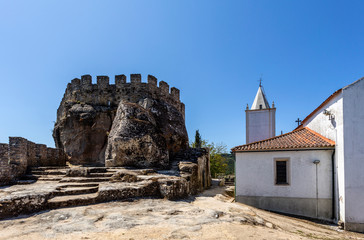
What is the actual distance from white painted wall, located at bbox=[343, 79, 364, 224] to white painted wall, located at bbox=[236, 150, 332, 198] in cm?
111

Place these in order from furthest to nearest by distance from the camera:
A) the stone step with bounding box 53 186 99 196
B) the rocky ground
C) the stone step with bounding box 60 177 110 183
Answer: the stone step with bounding box 60 177 110 183 → the stone step with bounding box 53 186 99 196 → the rocky ground

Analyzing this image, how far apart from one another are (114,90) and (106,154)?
30.4ft

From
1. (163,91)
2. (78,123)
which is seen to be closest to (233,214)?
(163,91)

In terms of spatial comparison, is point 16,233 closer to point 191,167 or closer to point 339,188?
point 191,167

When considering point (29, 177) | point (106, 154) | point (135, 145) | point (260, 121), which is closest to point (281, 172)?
point (135, 145)

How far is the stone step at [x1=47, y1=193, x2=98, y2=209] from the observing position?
587 cm

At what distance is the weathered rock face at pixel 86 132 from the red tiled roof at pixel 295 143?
13.4 m

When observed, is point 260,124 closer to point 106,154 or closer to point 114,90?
point 114,90

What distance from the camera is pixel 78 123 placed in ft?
60.6

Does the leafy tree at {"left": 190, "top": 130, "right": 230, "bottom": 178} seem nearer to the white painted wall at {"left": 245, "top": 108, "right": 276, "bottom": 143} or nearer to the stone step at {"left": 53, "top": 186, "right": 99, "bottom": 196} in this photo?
the white painted wall at {"left": 245, "top": 108, "right": 276, "bottom": 143}

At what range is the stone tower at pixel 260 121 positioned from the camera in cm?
2384

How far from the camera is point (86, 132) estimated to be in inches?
739

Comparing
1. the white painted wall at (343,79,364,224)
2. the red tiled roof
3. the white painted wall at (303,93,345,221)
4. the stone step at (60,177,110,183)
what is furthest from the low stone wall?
the white painted wall at (343,79,364,224)

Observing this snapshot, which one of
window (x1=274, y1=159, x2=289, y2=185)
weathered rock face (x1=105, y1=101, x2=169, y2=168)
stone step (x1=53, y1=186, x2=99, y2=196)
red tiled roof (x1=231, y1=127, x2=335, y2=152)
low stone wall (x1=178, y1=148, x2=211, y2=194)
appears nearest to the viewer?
stone step (x1=53, y1=186, x2=99, y2=196)
